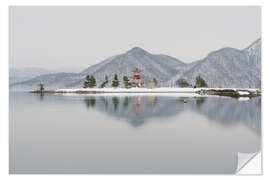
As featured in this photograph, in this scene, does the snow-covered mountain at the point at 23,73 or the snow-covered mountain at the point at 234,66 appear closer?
the snow-covered mountain at the point at 23,73

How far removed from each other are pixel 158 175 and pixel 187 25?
5.90 m

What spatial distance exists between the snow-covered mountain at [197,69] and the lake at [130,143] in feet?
5.96

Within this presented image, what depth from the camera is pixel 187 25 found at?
33.3 feet

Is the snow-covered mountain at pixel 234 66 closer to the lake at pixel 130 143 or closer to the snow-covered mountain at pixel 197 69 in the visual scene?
the snow-covered mountain at pixel 197 69

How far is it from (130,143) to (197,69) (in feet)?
30.8

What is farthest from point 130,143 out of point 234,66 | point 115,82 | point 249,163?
point 115,82

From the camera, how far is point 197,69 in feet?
53.0

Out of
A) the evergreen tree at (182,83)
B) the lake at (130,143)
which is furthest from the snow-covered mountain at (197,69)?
the lake at (130,143)

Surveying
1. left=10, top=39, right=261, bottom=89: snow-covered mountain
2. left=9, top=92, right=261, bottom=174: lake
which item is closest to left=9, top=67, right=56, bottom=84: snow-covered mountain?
left=10, top=39, right=261, bottom=89: snow-covered mountain

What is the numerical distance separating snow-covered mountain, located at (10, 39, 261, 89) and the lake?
A: 1818 millimetres

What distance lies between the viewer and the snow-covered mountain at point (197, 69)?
9961 mm

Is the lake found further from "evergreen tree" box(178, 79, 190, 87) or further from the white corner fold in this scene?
"evergreen tree" box(178, 79, 190, 87)
